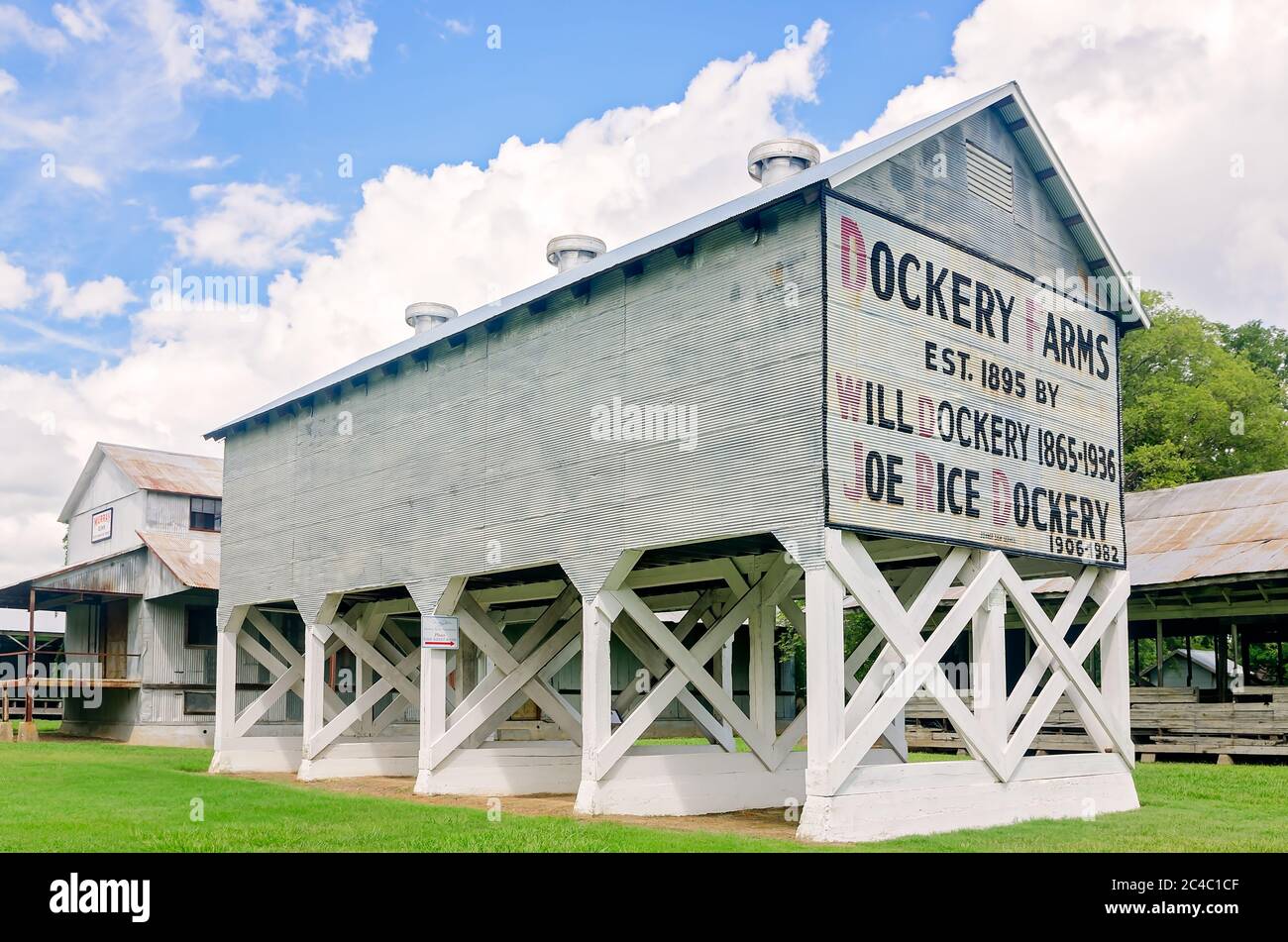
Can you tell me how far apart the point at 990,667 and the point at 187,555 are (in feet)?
98.2

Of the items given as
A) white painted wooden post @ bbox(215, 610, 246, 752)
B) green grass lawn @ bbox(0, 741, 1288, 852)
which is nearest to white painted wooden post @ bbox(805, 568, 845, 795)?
green grass lawn @ bbox(0, 741, 1288, 852)

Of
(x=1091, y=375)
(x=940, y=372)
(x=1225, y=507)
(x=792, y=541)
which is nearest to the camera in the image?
(x=792, y=541)

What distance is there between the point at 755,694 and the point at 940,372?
644 cm

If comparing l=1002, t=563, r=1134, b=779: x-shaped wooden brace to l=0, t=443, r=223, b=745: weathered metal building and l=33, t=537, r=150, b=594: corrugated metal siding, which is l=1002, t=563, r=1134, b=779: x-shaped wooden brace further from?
l=33, t=537, r=150, b=594: corrugated metal siding

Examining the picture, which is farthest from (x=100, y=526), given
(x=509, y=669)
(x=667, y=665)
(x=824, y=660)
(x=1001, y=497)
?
(x=824, y=660)

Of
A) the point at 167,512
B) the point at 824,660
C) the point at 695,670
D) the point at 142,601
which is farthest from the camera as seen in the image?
the point at 167,512

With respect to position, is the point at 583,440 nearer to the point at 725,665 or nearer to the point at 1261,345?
the point at 725,665

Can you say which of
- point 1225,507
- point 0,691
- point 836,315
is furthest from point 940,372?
point 0,691

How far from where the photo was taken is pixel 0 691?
45.3 metres

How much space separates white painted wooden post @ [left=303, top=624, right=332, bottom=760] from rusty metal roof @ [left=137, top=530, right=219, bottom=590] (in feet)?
43.8

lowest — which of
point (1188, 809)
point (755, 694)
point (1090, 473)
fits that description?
point (1188, 809)

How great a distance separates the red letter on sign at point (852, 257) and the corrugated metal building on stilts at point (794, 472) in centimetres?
4

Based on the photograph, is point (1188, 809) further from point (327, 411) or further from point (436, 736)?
point (327, 411)

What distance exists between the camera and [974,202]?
790 inches
